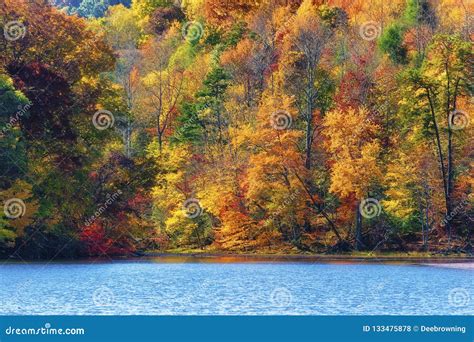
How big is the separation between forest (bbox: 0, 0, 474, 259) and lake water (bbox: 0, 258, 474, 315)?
272 inches

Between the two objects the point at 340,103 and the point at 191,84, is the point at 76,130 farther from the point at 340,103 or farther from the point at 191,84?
the point at 191,84

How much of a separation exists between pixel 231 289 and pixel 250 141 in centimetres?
3269

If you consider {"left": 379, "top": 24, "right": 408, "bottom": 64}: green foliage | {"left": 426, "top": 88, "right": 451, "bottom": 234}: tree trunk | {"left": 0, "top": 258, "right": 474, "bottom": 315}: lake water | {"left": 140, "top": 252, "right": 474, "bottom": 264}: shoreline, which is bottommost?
{"left": 140, "top": 252, "right": 474, "bottom": 264}: shoreline

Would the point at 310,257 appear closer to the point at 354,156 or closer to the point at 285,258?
the point at 285,258

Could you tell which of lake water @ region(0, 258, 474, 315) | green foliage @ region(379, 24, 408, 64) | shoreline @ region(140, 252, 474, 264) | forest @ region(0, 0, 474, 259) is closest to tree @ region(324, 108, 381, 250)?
forest @ region(0, 0, 474, 259)

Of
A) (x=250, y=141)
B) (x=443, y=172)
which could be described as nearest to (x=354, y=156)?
(x=443, y=172)

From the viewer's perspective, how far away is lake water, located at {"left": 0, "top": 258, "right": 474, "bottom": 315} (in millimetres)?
35625

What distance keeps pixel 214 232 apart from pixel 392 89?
57.8 feet

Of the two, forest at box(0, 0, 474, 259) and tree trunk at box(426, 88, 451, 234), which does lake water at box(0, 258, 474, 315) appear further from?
tree trunk at box(426, 88, 451, 234)

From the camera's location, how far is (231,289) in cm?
4300

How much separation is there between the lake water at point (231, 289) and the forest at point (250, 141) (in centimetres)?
691

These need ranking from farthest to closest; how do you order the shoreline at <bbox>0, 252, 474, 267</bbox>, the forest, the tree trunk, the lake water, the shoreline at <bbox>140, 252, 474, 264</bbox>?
the tree trunk → the shoreline at <bbox>140, 252, 474, 264</bbox> → the shoreline at <bbox>0, 252, 474, 267</bbox> → the forest → the lake water

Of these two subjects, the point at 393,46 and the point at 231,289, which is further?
the point at 393,46

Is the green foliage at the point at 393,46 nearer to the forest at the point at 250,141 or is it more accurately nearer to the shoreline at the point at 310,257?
the forest at the point at 250,141
